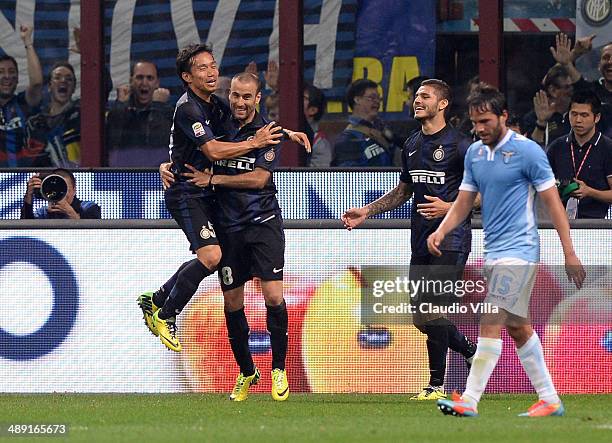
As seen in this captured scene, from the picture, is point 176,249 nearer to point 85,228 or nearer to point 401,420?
point 85,228

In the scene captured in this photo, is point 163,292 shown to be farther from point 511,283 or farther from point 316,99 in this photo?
point 316,99

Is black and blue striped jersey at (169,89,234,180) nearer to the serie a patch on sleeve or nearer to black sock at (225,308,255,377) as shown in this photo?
the serie a patch on sleeve

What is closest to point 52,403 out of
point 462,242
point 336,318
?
point 336,318

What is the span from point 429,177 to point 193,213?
1.69 meters

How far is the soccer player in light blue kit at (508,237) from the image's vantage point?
9.19 m

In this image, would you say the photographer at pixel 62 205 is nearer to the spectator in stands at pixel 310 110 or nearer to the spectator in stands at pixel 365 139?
the spectator in stands at pixel 310 110

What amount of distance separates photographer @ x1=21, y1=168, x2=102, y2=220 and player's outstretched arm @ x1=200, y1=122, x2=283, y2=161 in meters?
2.70

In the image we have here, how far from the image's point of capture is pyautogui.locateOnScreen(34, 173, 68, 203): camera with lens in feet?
43.7

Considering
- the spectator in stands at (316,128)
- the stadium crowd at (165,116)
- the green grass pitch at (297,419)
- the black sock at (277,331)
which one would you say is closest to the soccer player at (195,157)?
the black sock at (277,331)

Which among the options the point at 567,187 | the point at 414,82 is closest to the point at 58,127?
the point at 414,82

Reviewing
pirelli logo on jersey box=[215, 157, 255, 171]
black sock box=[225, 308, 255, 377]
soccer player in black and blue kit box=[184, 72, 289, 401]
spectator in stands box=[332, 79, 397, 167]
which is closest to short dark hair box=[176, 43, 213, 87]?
soccer player in black and blue kit box=[184, 72, 289, 401]

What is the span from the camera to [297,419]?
9586 millimetres

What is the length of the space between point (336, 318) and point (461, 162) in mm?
1746

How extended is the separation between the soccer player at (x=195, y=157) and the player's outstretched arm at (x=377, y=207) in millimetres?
780
